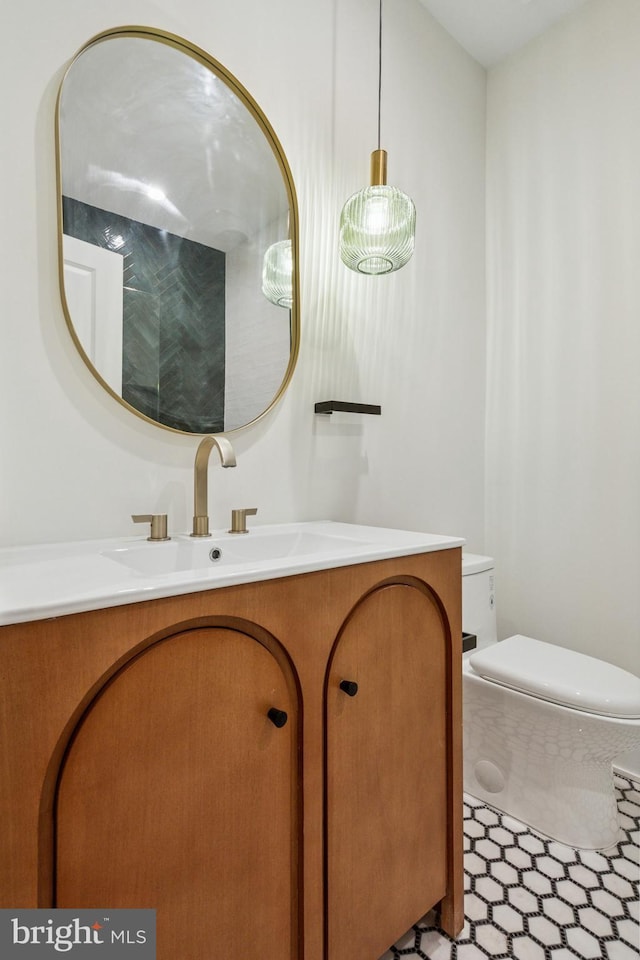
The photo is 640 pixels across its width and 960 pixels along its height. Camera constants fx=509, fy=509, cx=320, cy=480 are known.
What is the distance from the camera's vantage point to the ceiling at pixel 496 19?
1.95 metres

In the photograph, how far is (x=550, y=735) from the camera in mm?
1439

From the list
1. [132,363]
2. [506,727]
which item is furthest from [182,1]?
[506,727]

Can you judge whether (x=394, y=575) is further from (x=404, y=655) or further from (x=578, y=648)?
(x=578, y=648)

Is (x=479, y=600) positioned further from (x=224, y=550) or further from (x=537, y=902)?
(x=224, y=550)

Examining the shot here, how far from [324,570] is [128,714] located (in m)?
0.37

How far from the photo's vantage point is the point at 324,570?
2.87 ft

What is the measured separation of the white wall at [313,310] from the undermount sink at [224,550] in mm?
142

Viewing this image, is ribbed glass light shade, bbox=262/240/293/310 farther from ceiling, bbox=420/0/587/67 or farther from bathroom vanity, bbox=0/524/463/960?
ceiling, bbox=420/0/587/67

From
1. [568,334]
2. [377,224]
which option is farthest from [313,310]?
[568,334]

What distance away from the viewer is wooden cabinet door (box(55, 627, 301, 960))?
630 mm

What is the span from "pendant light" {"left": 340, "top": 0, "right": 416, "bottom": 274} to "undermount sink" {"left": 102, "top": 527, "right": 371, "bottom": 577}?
847mm

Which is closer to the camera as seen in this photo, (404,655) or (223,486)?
(404,655)

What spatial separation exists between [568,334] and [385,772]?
1.75 meters
